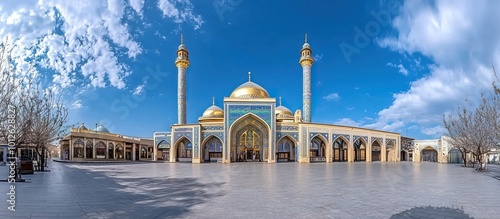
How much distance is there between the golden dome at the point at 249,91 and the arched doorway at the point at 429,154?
24990 mm

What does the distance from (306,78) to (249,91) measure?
7735 millimetres

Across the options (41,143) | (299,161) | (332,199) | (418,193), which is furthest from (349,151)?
(41,143)

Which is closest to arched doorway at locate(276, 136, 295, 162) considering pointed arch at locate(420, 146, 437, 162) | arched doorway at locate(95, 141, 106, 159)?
pointed arch at locate(420, 146, 437, 162)

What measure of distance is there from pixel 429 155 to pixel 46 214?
46.0 meters

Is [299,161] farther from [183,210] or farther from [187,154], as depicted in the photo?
[183,210]

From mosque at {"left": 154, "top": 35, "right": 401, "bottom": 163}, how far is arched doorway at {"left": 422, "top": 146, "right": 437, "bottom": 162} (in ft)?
19.0

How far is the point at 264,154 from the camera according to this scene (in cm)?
3045

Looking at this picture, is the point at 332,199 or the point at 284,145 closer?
the point at 332,199

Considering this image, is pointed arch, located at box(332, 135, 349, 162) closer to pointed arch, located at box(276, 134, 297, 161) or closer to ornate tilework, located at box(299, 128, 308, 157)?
pointed arch, located at box(276, 134, 297, 161)

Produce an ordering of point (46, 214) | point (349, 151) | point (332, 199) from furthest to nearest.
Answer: point (349, 151) < point (332, 199) < point (46, 214)

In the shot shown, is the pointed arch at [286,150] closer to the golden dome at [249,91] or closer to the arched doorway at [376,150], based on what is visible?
the golden dome at [249,91]

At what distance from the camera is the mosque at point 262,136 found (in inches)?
1155

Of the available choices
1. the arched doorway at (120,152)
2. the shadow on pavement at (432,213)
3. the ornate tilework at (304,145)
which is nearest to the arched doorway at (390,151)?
the ornate tilework at (304,145)

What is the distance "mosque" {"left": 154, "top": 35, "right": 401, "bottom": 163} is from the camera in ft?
96.2
